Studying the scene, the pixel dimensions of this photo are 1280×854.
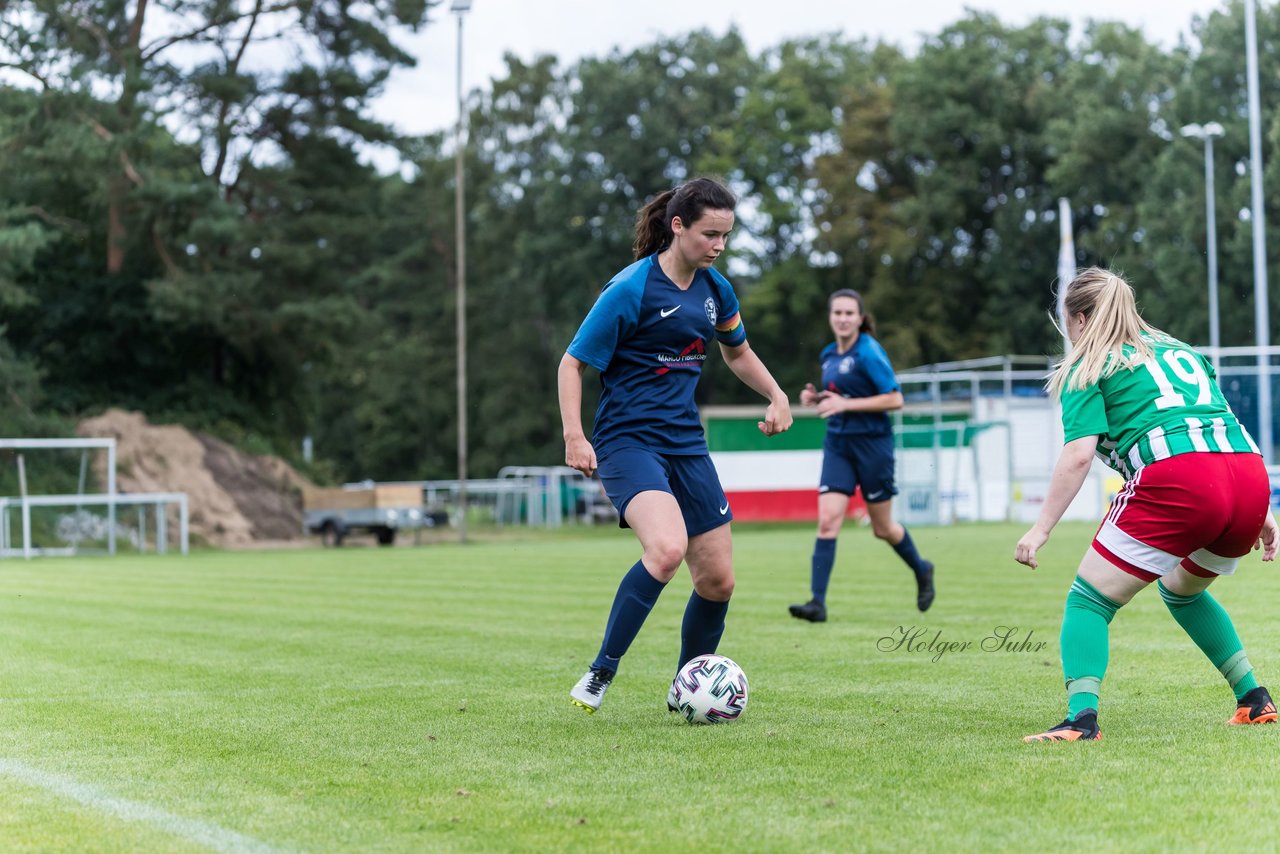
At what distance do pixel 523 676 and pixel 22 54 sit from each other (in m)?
31.7

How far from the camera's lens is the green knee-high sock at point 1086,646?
5355mm

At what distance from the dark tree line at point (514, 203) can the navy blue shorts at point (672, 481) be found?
29.8m

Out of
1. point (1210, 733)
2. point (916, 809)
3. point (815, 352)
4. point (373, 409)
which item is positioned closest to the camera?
point (916, 809)

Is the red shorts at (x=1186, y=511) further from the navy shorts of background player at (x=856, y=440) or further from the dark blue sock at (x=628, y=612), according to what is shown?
the navy shorts of background player at (x=856, y=440)

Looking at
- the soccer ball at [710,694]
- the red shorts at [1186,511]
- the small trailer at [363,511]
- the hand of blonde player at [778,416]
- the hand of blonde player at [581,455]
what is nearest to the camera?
the red shorts at [1186,511]

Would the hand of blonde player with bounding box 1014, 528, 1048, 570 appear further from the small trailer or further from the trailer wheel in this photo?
the trailer wheel

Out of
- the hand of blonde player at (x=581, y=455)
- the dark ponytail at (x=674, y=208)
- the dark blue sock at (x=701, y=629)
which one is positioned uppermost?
the dark ponytail at (x=674, y=208)

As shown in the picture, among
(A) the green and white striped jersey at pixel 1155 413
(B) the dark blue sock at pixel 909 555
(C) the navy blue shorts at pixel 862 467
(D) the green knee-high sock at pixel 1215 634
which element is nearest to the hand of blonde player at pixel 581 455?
(A) the green and white striped jersey at pixel 1155 413

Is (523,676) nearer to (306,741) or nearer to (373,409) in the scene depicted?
(306,741)

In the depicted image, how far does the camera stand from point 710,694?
605 cm

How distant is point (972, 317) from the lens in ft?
171

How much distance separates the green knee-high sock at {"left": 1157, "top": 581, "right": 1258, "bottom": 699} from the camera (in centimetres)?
568

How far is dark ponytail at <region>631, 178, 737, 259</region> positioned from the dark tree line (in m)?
29.5

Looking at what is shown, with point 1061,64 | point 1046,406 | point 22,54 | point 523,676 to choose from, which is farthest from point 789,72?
point 523,676
